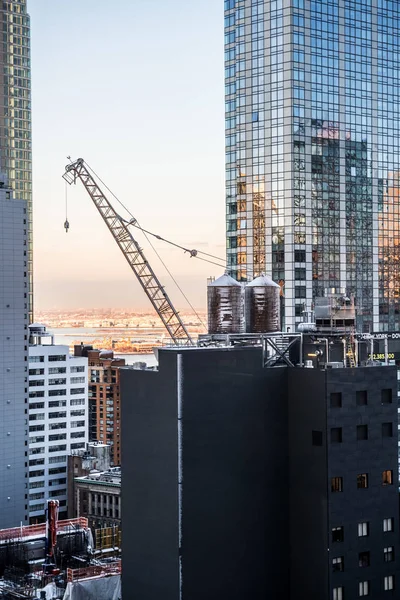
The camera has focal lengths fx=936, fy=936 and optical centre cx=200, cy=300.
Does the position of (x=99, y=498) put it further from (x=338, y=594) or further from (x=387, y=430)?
(x=338, y=594)

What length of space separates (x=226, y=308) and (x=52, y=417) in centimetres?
12183

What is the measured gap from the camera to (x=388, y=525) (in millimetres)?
47219

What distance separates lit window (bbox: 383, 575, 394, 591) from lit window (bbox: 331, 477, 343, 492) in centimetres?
582

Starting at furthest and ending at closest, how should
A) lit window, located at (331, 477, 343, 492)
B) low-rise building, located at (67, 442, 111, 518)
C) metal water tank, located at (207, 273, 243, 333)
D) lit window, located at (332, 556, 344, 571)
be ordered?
1. low-rise building, located at (67, 442, 111, 518)
2. metal water tank, located at (207, 273, 243, 333)
3. lit window, located at (331, 477, 343, 492)
4. lit window, located at (332, 556, 344, 571)

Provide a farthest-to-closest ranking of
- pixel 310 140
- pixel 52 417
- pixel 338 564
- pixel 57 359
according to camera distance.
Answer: pixel 57 359, pixel 52 417, pixel 310 140, pixel 338 564

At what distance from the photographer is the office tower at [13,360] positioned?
495ft

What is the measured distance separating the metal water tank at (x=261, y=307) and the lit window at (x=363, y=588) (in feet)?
45.6

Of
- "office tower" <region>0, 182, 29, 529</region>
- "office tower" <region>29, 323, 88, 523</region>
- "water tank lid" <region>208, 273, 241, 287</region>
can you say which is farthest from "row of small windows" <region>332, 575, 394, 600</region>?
"office tower" <region>29, 323, 88, 523</region>

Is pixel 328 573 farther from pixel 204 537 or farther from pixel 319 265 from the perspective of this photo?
pixel 319 265

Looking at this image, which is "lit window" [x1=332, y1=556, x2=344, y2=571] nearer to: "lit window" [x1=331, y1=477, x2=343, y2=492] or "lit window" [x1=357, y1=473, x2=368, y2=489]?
"lit window" [x1=331, y1=477, x2=343, y2=492]

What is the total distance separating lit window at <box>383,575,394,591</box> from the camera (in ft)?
154

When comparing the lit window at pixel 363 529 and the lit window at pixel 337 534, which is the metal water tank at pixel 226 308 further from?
the lit window at pixel 363 529

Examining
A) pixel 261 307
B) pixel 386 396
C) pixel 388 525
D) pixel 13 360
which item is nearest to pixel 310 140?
pixel 13 360

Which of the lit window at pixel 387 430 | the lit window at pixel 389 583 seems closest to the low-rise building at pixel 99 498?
the lit window at pixel 389 583
